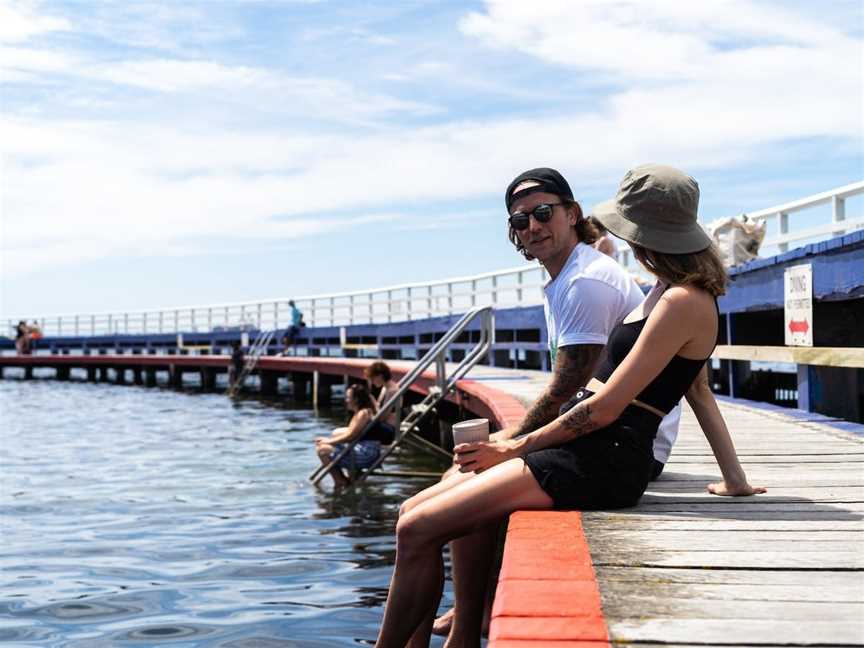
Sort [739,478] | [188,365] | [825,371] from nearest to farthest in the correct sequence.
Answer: [739,478]
[825,371]
[188,365]

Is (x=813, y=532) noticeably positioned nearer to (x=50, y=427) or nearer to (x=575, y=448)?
(x=575, y=448)

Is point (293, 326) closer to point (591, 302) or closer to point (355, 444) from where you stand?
point (355, 444)

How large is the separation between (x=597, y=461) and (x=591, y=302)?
65 centimetres

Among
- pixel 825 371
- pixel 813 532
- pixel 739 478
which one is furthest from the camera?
pixel 825 371

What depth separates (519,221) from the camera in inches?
158

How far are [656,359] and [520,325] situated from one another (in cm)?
1511

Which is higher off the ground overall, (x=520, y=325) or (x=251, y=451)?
(x=520, y=325)

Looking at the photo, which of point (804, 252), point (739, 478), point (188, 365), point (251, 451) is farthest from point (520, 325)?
point (188, 365)

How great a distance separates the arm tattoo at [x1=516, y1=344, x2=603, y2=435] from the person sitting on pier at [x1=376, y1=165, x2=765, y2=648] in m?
0.22

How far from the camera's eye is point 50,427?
19156mm

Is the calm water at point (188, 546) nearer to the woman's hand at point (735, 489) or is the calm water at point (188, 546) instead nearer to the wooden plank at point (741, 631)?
the woman's hand at point (735, 489)

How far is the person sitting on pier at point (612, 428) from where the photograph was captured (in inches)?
124

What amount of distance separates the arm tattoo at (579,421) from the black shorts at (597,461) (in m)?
0.04

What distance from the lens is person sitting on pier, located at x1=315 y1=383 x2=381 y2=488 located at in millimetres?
10055
